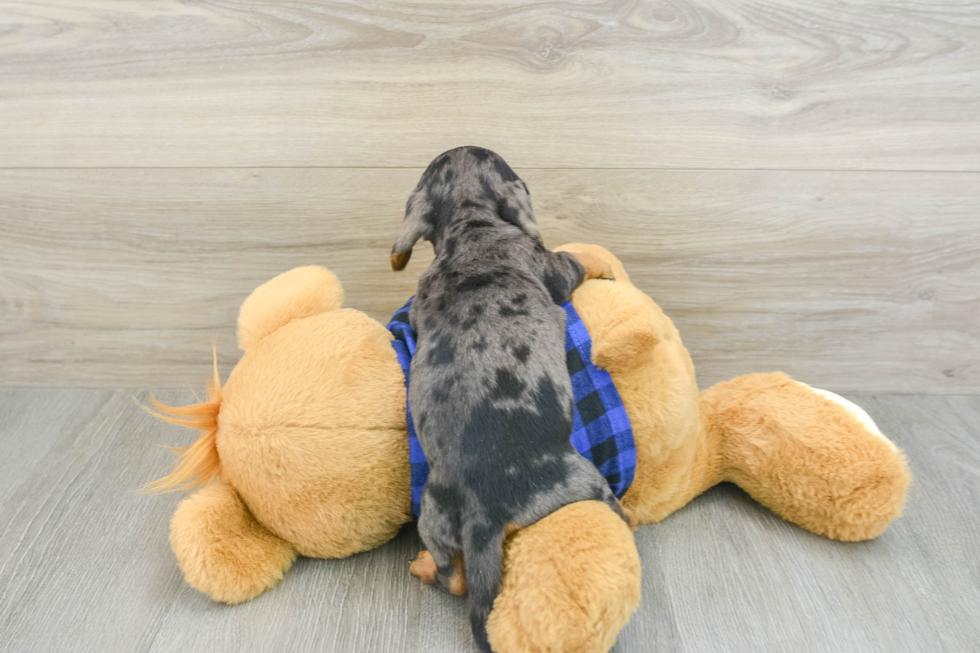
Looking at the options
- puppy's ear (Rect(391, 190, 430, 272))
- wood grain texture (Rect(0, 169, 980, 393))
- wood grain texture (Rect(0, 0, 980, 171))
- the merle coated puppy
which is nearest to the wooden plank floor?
the merle coated puppy

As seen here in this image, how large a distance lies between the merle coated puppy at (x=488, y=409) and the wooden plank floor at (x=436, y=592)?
0.53ft

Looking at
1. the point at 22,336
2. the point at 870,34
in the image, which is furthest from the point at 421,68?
the point at 22,336

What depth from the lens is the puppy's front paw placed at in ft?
3.48

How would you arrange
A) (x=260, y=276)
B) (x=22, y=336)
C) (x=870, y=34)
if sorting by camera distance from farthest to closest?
1. (x=22, y=336)
2. (x=260, y=276)
3. (x=870, y=34)

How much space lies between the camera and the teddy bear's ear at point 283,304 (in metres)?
1.20

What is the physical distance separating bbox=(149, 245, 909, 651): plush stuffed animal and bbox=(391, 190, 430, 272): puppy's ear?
16 centimetres

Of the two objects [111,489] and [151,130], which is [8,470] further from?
[151,130]

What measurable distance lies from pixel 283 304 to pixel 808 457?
98 cm

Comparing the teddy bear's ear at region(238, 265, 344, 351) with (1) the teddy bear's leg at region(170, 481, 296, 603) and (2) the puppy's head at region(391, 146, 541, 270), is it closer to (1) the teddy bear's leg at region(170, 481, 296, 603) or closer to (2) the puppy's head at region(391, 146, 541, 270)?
(2) the puppy's head at region(391, 146, 541, 270)

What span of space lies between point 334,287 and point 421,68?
20.2 inches

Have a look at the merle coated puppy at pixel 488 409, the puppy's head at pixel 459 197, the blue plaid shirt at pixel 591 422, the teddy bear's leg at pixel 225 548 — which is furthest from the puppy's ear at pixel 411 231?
the teddy bear's leg at pixel 225 548

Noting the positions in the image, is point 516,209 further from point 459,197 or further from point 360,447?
point 360,447

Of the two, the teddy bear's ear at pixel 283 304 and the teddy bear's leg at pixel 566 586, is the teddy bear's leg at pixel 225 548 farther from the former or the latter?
the teddy bear's leg at pixel 566 586

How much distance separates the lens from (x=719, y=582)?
43.3 inches
